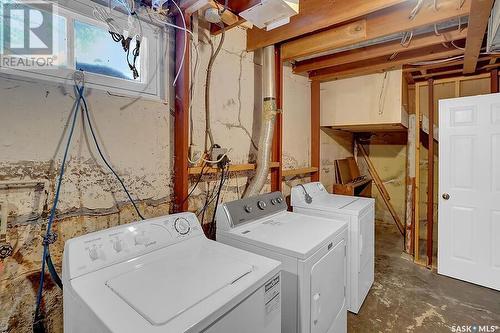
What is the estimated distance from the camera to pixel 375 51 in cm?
229

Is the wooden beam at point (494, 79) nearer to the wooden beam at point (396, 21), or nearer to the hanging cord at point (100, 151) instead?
the wooden beam at point (396, 21)

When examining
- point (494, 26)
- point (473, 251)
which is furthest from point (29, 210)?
point (473, 251)

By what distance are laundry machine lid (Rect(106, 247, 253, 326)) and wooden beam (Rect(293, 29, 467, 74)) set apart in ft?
7.23

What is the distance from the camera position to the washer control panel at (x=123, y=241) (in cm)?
98

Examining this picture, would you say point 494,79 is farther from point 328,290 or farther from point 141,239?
point 141,239

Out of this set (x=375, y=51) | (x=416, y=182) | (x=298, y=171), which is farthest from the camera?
(x=416, y=182)

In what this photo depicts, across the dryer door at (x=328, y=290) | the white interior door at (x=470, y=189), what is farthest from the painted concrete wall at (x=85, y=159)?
the white interior door at (x=470, y=189)

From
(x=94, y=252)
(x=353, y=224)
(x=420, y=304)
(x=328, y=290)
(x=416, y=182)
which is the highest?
(x=416, y=182)

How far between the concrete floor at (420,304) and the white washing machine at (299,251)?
520mm

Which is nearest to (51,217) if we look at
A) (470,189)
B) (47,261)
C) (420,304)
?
(47,261)

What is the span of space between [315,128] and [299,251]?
2.14 metres

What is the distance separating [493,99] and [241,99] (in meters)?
2.39

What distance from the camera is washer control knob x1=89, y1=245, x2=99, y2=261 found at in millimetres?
1015

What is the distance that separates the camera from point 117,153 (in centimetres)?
139
